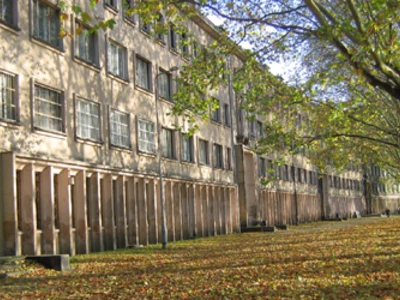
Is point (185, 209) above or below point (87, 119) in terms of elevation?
below

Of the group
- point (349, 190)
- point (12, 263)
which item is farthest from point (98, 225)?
point (349, 190)

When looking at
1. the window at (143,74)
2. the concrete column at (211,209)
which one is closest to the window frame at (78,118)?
the window at (143,74)

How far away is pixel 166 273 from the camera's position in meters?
15.0

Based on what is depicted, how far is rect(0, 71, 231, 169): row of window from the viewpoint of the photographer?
2005 cm

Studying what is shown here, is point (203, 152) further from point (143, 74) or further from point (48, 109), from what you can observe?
point (48, 109)

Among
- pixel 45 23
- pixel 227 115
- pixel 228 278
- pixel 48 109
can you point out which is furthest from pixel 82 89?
pixel 227 115

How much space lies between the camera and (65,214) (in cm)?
2234

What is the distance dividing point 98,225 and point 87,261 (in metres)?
5.36

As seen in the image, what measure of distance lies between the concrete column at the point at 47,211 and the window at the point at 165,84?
495 inches

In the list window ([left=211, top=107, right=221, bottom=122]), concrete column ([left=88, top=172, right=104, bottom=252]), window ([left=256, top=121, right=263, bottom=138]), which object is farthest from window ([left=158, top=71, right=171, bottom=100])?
window ([left=256, top=121, right=263, bottom=138])

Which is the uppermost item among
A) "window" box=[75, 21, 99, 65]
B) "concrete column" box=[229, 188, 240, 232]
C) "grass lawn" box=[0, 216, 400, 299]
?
"window" box=[75, 21, 99, 65]

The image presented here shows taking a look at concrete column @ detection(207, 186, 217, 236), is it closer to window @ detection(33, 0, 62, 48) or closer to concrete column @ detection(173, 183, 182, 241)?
concrete column @ detection(173, 183, 182, 241)

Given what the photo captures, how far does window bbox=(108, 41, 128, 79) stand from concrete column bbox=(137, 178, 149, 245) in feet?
16.7

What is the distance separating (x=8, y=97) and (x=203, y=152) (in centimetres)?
2024
